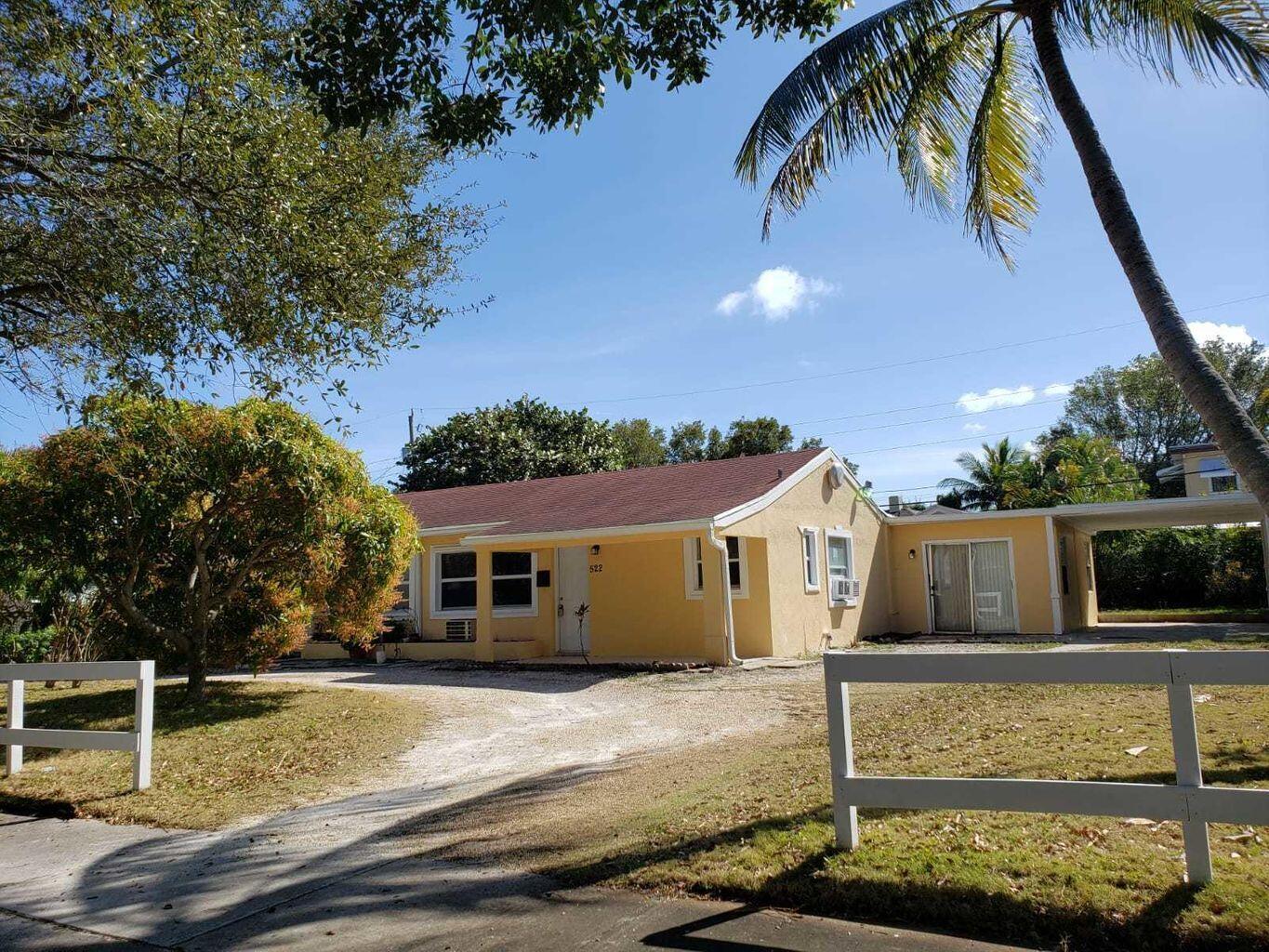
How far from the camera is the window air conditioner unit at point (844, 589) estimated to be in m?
19.9

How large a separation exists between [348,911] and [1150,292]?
22.4 ft

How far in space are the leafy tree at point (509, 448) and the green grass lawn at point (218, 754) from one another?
2361 cm

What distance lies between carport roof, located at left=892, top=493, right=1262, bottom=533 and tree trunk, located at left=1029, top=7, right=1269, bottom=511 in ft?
43.7

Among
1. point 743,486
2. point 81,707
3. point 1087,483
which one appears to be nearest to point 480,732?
point 81,707

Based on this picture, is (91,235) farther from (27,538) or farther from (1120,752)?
(1120,752)

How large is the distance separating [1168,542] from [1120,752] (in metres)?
29.5

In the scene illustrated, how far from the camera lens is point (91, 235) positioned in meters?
7.85

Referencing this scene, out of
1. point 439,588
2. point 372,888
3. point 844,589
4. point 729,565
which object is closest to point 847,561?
point 844,589

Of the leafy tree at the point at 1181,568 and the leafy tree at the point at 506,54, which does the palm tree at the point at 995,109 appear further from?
the leafy tree at the point at 1181,568

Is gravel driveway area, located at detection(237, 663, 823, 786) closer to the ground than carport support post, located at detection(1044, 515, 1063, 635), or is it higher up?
closer to the ground

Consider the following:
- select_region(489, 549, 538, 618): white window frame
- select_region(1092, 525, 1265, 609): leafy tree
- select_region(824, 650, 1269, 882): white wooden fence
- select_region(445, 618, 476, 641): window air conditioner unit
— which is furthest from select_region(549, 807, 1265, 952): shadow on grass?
select_region(1092, 525, 1265, 609): leafy tree

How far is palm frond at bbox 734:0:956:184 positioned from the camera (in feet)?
28.3

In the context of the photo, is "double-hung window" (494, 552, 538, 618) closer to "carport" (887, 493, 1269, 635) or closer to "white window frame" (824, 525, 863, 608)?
"white window frame" (824, 525, 863, 608)

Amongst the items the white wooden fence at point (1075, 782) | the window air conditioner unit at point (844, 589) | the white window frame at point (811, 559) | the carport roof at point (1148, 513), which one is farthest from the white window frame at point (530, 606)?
the white wooden fence at point (1075, 782)
